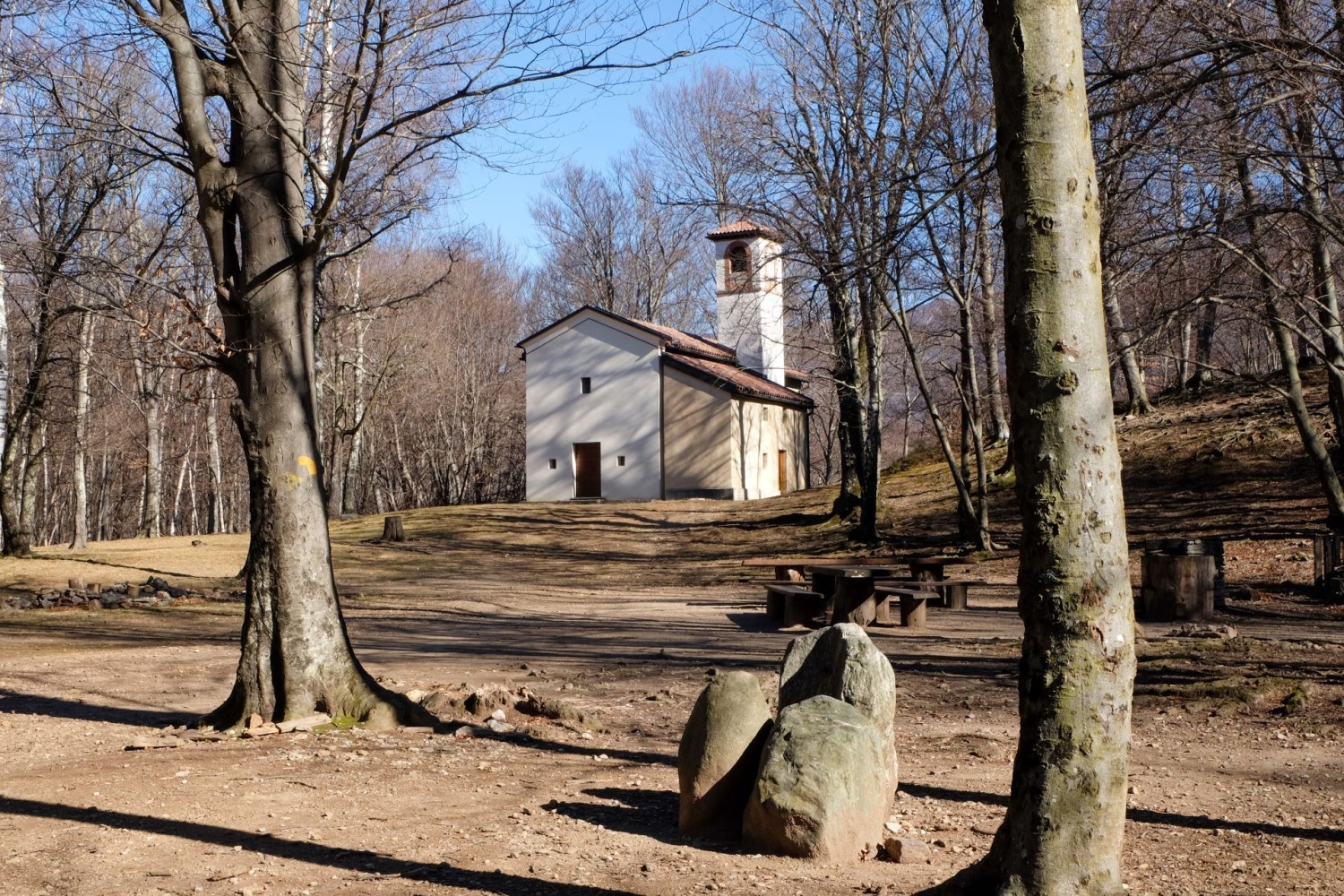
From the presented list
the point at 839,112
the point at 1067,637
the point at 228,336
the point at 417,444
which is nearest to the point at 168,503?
the point at 417,444

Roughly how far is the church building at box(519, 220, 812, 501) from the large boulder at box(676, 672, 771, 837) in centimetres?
3228

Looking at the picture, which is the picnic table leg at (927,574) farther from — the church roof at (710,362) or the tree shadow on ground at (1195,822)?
the church roof at (710,362)

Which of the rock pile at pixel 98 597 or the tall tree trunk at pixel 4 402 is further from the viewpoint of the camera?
the tall tree trunk at pixel 4 402

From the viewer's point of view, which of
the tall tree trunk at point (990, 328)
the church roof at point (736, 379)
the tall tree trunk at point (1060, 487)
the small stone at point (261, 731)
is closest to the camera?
the tall tree trunk at point (1060, 487)

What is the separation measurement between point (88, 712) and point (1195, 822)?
26.5 feet

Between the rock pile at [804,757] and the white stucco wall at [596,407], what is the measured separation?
3285cm

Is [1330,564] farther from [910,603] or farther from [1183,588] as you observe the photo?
[910,603]

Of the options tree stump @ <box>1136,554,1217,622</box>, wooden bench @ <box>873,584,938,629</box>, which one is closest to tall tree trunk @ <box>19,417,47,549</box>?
wooden bench @ <box>873,584,938,629</box>

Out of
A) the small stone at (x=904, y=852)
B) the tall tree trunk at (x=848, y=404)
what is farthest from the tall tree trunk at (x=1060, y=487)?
the tall tree trunk at (x=848, y=404)

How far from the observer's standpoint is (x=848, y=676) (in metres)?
6.14

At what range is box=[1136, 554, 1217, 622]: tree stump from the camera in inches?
515

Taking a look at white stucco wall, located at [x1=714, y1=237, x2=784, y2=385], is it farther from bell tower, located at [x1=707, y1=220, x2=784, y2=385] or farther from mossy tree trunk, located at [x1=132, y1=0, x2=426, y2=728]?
mossy tree trunk, located at [x1=132, y1=0, x2=426, y2=728]

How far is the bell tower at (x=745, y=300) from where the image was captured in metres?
37.4

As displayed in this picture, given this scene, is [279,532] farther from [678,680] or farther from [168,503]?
[168,503]
